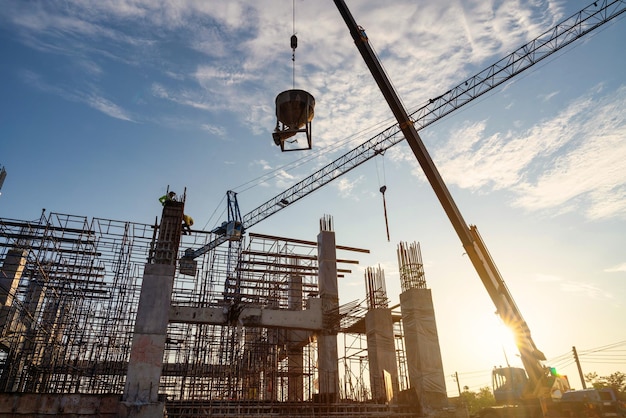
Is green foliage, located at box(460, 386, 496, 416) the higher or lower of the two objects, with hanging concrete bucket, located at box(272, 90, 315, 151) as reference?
lower

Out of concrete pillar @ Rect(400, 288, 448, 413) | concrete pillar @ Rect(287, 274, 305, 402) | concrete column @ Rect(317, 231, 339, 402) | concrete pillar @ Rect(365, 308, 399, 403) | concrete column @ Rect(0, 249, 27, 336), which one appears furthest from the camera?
concrete pillar @ Rect(287, 274, 305, 402)

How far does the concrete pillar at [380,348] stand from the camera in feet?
69.5

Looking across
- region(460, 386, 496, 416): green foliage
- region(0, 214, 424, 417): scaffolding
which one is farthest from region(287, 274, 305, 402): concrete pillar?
region(460, 386, 496, 416): green foliage

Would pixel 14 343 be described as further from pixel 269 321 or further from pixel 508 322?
pixel 508 322

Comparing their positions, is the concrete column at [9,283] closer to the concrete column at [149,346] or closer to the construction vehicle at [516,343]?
the concrete column at [149,346]

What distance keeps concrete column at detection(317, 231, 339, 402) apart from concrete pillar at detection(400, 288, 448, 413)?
4.43 meters

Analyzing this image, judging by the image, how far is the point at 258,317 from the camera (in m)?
21.8

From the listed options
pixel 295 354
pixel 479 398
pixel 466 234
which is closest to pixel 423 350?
pixel 466 234

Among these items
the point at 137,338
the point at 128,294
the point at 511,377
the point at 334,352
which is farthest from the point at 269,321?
the point at 511,377

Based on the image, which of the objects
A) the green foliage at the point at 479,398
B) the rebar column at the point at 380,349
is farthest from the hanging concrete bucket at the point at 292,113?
the green foliage at the point at 479,398

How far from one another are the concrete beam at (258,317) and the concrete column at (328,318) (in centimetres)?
58

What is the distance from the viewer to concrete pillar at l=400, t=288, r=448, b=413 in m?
18.2

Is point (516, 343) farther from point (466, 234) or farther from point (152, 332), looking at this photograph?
point (152, 332)

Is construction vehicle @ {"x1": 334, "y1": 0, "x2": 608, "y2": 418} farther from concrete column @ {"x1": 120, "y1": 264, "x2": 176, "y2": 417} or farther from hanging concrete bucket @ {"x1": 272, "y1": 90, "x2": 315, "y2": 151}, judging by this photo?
concrete column @ {"x1": 120, "y1": 264, "x2": 176, "y2": 417}
